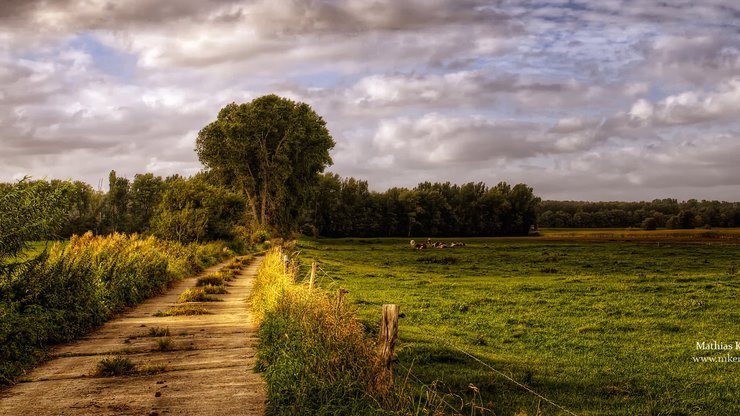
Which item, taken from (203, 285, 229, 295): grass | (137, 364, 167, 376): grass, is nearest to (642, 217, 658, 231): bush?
(203, 285, 229, 295): grass

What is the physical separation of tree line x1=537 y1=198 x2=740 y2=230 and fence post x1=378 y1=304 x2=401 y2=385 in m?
115

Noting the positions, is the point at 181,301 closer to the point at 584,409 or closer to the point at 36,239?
the point at 36,239

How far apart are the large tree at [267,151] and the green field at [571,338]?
3940 cm

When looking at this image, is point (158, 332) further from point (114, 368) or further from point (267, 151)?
point (267, 151)

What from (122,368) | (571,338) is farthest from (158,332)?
(571,338)

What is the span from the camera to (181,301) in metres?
19.9

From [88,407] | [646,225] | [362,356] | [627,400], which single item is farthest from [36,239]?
[646,225]

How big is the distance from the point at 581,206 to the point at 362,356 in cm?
16414

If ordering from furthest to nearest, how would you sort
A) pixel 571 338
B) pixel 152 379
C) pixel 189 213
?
pixel 189 213
pixel 571 338
pixel 152 379

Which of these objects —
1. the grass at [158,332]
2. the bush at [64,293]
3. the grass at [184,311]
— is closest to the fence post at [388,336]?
the bush at [64,293]

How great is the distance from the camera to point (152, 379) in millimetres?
10062

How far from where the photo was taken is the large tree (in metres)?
72.2

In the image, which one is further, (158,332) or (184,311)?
(184,311)

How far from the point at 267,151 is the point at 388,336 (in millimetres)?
68660
